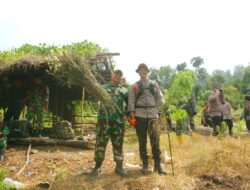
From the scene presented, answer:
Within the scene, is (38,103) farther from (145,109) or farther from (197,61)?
(197,61)

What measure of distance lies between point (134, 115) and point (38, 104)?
5.30 metres

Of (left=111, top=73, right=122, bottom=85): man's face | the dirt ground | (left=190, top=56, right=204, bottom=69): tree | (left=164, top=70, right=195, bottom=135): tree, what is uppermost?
(left=190, top=56, right=204, bottom=69): tree

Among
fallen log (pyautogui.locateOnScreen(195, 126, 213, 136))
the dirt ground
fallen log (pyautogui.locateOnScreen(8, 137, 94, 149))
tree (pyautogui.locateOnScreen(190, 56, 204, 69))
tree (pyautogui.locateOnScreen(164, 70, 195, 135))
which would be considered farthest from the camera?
tree (pyautogui.locateOnScreen(190, 56, 204, 69))

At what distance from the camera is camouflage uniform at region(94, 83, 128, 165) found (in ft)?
18.4

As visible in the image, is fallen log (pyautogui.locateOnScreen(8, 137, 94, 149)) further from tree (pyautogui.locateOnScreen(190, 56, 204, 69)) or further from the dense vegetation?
tree (pyautogui.locateOnScreen(190, 56, 204, 69))

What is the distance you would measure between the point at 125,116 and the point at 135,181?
3.67ft

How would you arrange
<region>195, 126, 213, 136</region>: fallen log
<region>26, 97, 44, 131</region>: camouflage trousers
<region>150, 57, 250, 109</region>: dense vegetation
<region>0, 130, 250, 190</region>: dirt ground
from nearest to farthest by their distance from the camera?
<region>0, 130, 250, 190</region>: dirt ground < <region>26, 97, 44, 131</region>: camouflage trousers < <region>195, 126, 213, 136</region>: fallen log < <region>150, 57, 250, 109</region>: dense vegetation

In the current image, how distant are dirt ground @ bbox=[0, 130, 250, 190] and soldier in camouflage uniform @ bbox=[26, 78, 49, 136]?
1908mm

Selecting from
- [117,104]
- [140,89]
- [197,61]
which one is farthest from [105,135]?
[197,61]

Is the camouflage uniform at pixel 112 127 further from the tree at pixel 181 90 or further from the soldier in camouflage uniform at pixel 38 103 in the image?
the tree at pixel 181 90

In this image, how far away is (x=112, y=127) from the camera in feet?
18.4

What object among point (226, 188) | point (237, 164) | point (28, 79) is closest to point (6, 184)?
point (226, 188)

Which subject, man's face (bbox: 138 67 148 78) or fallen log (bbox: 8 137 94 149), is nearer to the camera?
man's face (bbox: 138 67 148 78)

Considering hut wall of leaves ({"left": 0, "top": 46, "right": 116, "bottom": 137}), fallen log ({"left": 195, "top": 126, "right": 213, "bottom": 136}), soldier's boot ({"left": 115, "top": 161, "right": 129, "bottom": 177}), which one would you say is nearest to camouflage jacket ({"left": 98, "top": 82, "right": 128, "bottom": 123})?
soldier's boot ({"left": 115, "top": 161, "right": 129, "bottom": 177})
